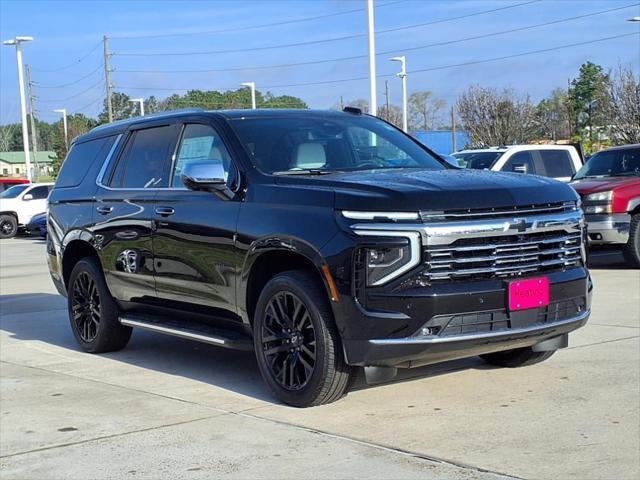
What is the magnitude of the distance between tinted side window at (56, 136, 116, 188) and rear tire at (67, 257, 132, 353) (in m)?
0.86

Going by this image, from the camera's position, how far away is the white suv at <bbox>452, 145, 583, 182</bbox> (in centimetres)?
1584

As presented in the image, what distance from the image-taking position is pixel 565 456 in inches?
185

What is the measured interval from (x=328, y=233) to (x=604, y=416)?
1963 millimetres

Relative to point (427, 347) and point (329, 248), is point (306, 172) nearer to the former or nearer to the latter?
point (329, 248)

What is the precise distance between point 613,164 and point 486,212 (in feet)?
30.2

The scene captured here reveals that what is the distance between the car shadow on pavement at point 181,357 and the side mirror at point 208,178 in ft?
4.67

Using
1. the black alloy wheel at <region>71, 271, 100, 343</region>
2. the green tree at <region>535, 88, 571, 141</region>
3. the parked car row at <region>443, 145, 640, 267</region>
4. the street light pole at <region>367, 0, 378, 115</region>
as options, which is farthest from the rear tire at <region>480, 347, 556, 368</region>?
the green tree at <region>535, 88, 571, 141</region>

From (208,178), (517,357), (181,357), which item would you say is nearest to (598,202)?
(517,357)

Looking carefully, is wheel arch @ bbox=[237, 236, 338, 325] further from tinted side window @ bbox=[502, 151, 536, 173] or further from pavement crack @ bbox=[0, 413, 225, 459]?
tinted side window @ bbox=[502, 151, 536, 173]

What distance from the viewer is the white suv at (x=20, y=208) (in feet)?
96.1

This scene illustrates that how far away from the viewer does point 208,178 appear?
616cm

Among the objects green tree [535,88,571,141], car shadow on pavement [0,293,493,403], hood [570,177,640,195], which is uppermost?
green tree [535,88,571,141]

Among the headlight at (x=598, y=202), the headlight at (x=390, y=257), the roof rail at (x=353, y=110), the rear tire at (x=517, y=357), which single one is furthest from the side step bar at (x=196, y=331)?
the headlight at (x=598, y=202)

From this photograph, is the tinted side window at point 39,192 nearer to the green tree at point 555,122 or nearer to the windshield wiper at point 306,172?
the windshield wiper at point 306,172
